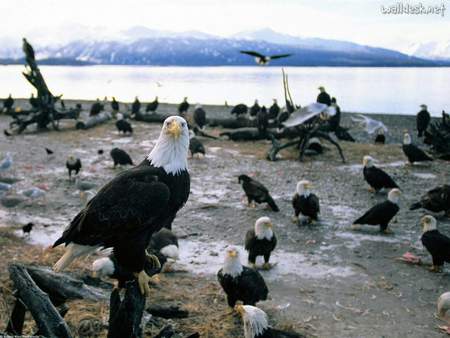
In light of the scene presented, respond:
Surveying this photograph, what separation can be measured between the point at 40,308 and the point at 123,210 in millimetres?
942

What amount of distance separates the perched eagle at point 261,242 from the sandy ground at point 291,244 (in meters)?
0.29

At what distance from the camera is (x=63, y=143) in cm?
1703

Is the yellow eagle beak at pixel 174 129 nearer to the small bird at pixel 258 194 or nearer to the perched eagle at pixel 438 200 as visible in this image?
the small bird at pixel 258 194

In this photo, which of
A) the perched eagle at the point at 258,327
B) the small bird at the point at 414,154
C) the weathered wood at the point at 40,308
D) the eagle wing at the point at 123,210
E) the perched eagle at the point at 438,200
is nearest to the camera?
the weathered wood at the point at 40,308

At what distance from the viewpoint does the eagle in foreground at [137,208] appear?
4074 mm

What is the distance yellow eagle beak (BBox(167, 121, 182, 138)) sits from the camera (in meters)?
4.16

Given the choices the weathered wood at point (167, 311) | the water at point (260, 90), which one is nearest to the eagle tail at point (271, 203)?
the weathered wood at point (167, 311)

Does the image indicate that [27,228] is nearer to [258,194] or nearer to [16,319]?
[258,194]

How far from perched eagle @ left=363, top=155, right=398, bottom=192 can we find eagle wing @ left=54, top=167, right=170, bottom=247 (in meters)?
7.71

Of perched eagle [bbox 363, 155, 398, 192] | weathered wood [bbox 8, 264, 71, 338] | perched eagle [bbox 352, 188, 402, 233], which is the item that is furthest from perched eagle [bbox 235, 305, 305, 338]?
perched eagle [bbox 363, 155, 398, 192]

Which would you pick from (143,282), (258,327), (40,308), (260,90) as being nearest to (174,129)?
(143,282)

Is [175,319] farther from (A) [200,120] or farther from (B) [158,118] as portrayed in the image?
(B) [158,118]

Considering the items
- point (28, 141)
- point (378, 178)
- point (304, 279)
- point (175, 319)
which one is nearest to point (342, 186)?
point (378, 178)

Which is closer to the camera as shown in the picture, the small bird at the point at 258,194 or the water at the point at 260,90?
the small bird at the point at 258,194
